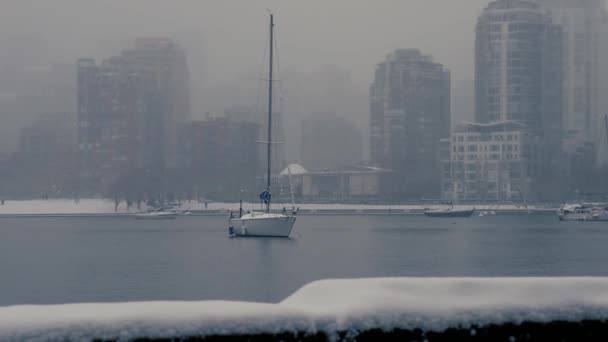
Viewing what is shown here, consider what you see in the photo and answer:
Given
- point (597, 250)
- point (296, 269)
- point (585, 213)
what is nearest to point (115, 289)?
point (296, 269)

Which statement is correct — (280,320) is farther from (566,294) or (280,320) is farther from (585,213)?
(585,213)

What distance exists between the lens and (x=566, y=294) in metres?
8.03

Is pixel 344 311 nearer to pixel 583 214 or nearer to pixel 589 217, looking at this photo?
pixel 589 217

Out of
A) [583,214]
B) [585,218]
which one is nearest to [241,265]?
[585,218]

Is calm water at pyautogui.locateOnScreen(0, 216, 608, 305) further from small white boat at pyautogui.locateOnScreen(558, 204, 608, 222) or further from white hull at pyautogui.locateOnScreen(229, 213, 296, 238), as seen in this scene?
small white boat at pyautogui.locateOnScreen(558, 204, 608, 222)

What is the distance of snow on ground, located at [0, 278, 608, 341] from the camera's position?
693 cm

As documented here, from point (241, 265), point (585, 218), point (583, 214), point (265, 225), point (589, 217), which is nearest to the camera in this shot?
point (241, 265)

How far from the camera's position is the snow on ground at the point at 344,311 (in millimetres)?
6926

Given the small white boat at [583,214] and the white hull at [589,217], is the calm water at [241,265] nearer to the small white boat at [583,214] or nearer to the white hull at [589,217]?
the white hull at [589,217]

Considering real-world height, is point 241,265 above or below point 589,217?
above

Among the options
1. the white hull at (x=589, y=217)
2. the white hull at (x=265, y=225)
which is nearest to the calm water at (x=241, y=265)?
the white hull at (x=265, y=225)

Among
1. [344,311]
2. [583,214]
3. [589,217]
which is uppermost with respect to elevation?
[344,311]

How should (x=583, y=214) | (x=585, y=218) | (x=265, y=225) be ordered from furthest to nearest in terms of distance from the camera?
(x=583, y=214)
(x=585, y=218)
(x=265, y=225)

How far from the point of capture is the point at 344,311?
752cm
